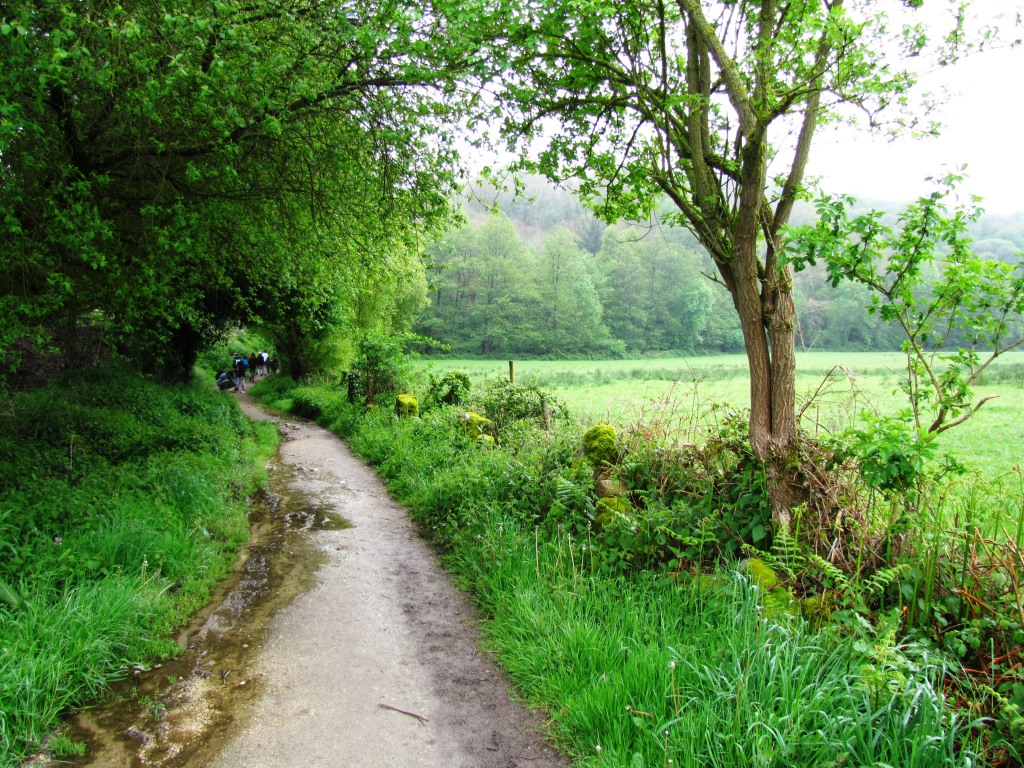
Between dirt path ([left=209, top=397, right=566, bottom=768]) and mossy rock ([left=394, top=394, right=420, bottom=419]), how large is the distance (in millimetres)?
6924

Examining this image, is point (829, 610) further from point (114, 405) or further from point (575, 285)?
point (575, 285)

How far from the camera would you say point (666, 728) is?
9.97ft

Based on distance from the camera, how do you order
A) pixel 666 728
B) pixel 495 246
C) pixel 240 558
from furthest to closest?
pixel 495 246 → pixel 240 558 → pixel 666 728

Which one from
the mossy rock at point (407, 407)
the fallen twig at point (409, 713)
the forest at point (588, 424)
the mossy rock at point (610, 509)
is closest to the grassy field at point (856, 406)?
the forest at point (588, 424)

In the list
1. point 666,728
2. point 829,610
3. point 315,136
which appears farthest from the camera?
point 315,136

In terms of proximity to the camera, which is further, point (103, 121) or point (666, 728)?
point (103, 121)

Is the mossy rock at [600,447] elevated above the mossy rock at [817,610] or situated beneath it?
elevated above

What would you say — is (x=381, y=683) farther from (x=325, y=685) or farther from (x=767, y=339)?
(x=767, y=339)

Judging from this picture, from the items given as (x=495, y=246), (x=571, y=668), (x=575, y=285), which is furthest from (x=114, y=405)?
(x=495, y=246)

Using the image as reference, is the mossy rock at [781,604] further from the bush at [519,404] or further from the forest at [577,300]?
the forest at [577,300]

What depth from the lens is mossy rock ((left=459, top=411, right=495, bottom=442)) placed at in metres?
10.1

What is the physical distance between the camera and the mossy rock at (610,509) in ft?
17.7

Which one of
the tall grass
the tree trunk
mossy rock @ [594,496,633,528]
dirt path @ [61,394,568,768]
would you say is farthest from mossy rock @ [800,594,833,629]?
dirt path @ [61,394,568,768]

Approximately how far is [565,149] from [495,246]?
64.3 meters
